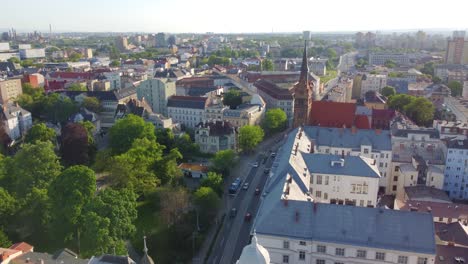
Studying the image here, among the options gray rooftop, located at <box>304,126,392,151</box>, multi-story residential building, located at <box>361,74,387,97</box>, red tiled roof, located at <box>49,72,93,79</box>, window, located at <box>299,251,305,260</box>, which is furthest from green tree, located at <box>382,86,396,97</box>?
window, located at <box>299,251,305,260</box>

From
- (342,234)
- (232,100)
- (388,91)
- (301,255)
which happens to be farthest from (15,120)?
(388,91)

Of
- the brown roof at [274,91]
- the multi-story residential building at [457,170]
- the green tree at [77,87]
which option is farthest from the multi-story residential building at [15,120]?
the multi-story residential building at [457,170]

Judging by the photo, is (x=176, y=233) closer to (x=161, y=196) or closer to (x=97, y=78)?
(x=161, y=196)

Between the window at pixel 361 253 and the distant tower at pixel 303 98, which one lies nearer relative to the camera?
the window at pixel 361 253

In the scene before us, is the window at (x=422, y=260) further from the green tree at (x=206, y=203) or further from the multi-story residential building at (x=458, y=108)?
the multi-story residential building at (x=458, y=108)

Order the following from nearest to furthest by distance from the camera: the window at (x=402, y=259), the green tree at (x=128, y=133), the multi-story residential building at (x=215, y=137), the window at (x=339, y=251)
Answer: the window at (x=402, y=259)
the window at (x=339, y=251)
the green tree at (x=128, y=133)
the multi-story residential building at (x=215, y=137)

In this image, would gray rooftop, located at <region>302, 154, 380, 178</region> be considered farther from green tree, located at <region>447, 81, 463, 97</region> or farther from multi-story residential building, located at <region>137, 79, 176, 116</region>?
green tree, located at <region>447, 81, 463, 97</region>
